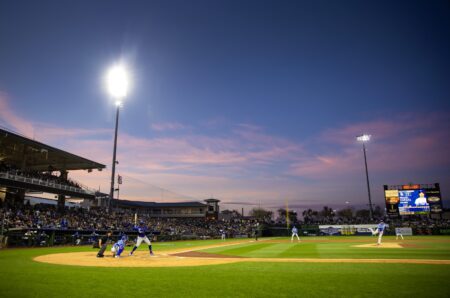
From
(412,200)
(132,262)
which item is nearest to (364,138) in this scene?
(412,200)

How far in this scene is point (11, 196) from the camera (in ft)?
124

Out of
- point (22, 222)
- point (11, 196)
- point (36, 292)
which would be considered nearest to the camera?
point (36, 292)

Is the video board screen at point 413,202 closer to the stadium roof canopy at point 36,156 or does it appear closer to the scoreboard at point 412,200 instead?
the scoreboard at point 412,200

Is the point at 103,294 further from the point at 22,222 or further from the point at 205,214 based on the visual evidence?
the point at 205,214

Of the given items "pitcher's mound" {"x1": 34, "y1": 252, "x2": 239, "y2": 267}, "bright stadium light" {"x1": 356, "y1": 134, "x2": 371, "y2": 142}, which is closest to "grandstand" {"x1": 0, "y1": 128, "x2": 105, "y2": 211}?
"pitcher's mound" {"x1": 34, "y1": 252, "x2": 239, "y2": 267}

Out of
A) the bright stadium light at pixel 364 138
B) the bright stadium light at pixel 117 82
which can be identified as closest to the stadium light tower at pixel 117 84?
the bright stadium light at pixel 117 82

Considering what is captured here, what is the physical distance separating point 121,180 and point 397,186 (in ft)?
162

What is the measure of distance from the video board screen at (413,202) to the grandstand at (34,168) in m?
52.7

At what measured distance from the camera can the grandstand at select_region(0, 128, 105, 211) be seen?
3312 centimetres

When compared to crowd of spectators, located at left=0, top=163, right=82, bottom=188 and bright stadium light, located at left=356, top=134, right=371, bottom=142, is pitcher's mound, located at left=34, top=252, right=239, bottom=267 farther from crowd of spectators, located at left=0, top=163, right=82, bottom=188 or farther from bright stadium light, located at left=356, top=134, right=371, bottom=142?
bright stadium light, located at left=356, top=134, right=371, bottom=142

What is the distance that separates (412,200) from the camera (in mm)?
51656

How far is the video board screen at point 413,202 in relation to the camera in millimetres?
50969

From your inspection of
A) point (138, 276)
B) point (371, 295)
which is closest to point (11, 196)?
point (138, 276)

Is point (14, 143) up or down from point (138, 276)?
up
